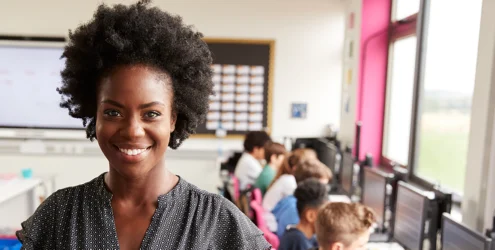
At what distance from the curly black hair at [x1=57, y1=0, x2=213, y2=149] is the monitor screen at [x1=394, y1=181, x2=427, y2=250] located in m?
1.42

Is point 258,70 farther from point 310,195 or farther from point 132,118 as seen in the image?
point 132,118

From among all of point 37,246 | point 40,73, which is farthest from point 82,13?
point 37,246

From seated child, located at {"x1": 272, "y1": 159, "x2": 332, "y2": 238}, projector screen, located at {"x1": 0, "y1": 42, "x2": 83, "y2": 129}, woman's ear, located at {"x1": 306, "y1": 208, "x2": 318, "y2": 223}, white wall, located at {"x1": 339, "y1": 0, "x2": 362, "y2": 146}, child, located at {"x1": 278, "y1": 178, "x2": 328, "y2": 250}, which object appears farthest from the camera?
projector screen, located at {"x1": 0, "y1": 42, "x2": 83, "y2": 129}

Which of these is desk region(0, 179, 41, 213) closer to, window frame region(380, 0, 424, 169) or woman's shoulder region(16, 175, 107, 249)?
woman's shoulder region(16, 175, 107, 249)

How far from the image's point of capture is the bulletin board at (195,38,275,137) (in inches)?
193

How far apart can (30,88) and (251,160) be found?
2.73 metres

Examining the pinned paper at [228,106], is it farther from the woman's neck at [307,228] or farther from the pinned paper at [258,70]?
the woman's neck at [307,228]

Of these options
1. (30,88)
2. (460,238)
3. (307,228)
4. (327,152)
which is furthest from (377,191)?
(30,88)

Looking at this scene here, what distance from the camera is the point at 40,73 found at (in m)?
4.89

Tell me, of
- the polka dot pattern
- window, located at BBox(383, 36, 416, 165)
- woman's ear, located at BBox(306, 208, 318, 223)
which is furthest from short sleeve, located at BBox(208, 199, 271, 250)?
window, located at BBox(383, 36, 416, 165)

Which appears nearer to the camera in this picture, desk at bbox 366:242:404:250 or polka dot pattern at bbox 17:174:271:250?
polka dot pattern at bbox 17:174:271:250

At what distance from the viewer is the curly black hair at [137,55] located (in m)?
0.87

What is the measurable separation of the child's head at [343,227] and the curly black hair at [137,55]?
107 centimetres

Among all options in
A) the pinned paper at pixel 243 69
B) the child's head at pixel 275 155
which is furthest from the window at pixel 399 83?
the pinned paper at pixel 243 69
